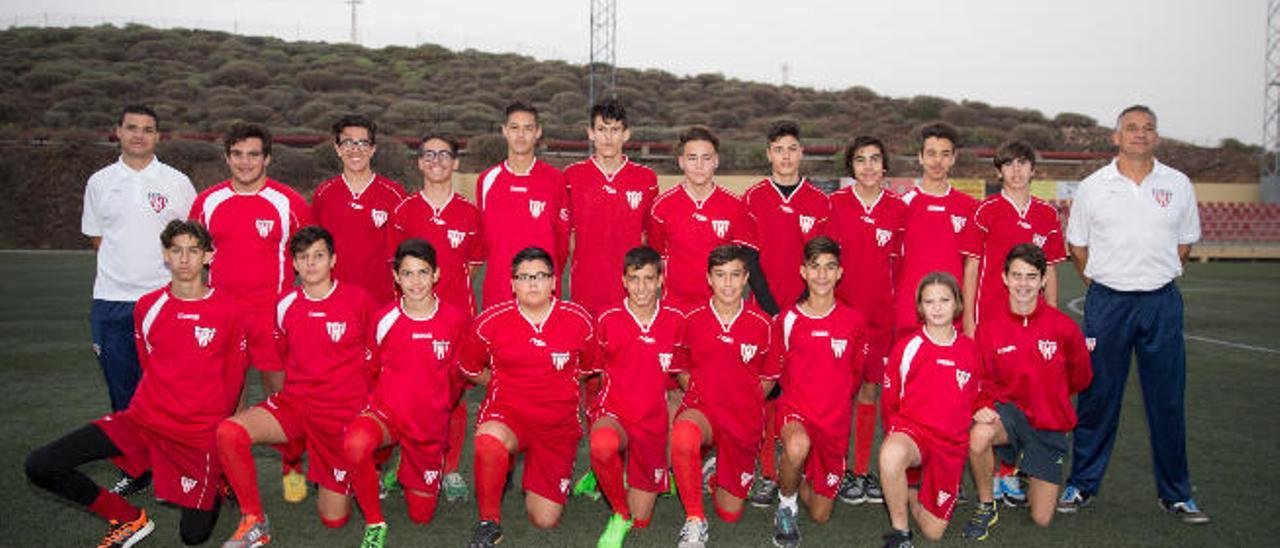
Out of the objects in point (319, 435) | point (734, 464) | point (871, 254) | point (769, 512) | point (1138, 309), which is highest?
point (871, 254)

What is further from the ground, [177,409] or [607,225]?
[607,225]

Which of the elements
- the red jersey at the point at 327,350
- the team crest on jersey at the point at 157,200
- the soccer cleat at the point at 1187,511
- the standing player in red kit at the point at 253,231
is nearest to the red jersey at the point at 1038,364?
the soccer cleat at the point at 1187,511

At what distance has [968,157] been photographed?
127ft

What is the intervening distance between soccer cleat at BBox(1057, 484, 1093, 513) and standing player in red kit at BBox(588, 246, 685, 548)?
2081 mm

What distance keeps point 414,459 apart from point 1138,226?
390cm

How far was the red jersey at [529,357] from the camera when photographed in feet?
14.9

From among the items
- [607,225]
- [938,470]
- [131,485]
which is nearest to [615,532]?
[938,470]

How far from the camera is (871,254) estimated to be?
528cm

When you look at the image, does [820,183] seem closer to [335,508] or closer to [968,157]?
[968,157]

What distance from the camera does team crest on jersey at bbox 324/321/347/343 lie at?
453cm

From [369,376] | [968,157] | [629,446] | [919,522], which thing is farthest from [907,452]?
[968,157]

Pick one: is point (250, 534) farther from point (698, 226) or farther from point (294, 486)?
point (698, 226)

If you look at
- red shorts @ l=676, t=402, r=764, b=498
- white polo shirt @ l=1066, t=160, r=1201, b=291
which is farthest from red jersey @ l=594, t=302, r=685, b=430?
white polo shirt @ l=1066, t=160, r=1201, b=291

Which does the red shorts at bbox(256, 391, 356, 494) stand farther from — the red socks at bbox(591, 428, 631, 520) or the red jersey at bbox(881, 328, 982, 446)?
the red jersey at bbox(881, 328, 982, 446)
